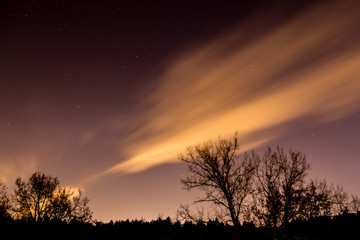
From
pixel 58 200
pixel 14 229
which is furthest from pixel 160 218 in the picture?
pixel 58 200

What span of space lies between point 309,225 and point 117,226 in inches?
439

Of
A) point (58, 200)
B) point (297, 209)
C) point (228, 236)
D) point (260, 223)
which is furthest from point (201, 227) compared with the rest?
point (58, 200)

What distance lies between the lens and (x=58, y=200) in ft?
100

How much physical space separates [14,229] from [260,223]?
1020 centimetres

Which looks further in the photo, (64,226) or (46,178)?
(46,178)

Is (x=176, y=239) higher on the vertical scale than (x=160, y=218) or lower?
lower

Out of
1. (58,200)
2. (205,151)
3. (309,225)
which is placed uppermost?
(205,151)

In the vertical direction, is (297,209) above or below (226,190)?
below

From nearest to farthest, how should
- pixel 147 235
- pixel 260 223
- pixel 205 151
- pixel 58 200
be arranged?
pixel 260 223
pixel 147 235
pixel 205 151
pixel 58 200

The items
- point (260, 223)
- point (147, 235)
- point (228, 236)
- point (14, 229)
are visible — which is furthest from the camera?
point (228, 236)

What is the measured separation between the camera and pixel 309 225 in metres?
14.1

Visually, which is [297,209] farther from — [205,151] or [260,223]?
[205,151]

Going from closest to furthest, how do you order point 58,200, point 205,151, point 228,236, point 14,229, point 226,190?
point 14,229, point 228,236, point 226,190, point 205,151, point 58,200

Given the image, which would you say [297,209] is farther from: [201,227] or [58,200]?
[58,200]
